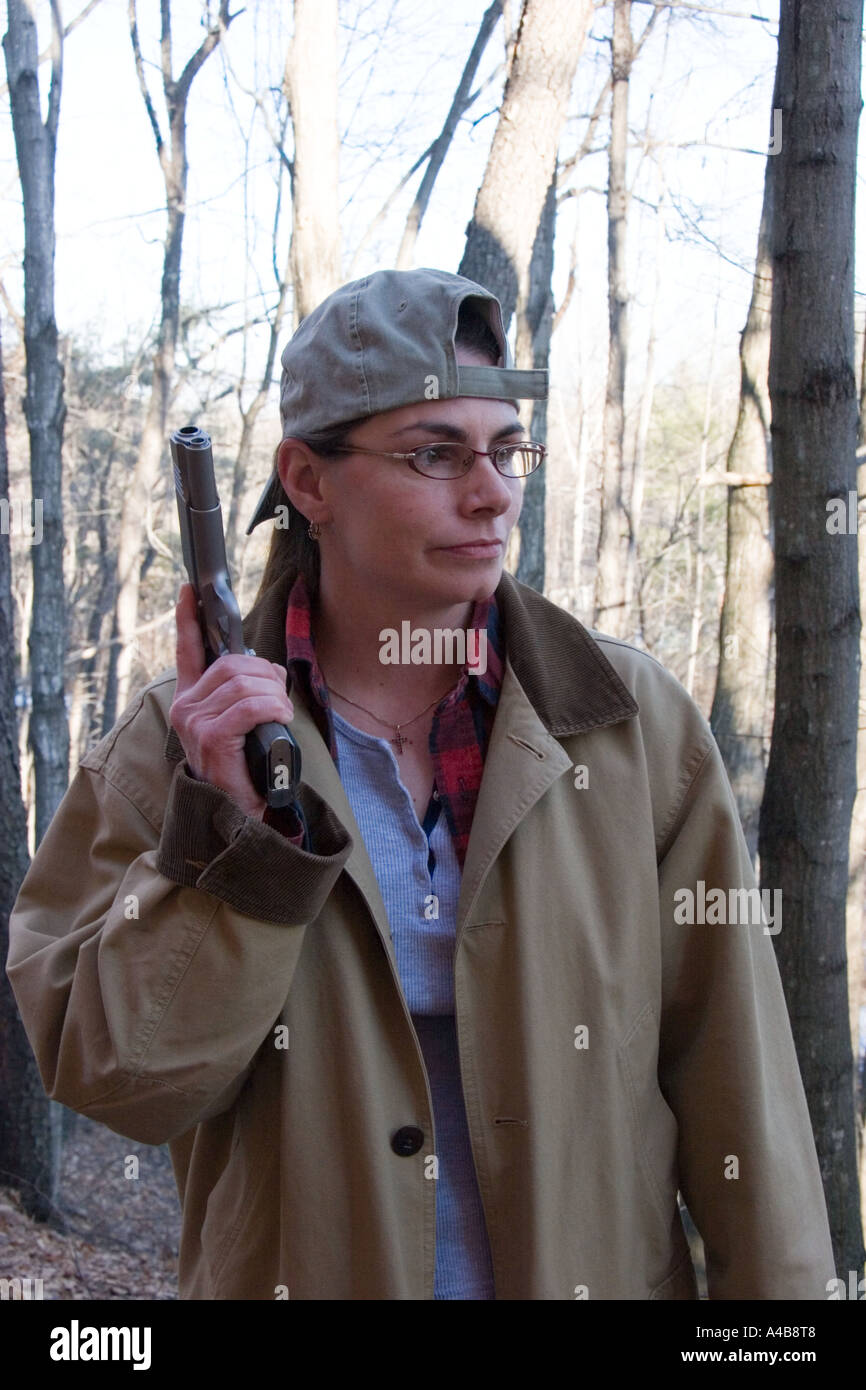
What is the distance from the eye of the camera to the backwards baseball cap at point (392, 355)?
1934 mm

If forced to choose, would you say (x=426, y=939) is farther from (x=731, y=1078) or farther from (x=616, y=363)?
(x=616, y=363)

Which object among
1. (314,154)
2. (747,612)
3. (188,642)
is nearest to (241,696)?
(188,642)

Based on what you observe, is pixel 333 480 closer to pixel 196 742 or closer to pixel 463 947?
pixel 196 742

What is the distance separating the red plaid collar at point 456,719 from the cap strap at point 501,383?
408 millimetres

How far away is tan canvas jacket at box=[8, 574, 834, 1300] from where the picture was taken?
1.73m

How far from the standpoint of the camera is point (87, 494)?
2338 cm

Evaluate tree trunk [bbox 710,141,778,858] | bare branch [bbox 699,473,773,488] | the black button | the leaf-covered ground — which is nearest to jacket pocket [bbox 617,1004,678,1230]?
the black button

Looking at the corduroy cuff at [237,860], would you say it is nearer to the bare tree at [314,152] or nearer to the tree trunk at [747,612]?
the bare tree at [314,152]

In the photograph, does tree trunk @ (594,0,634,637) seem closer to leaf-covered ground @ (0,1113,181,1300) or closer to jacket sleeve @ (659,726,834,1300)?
leaf-covered ground @ (0,1113,181,1300)

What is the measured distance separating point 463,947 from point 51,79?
12.2 meters

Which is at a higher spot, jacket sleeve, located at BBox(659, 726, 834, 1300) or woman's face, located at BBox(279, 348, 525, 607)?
woman's face, located at BBox(279, 348, 525, 607)

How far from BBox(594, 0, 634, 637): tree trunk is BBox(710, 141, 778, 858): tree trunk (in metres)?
3.33

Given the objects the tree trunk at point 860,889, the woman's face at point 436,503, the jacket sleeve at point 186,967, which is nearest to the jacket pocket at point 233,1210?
the jacket sleeve at point 186,967

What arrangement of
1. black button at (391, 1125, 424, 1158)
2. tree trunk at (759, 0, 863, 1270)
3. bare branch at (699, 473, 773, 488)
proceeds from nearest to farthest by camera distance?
1. black button at (391, 1125, 424, 1158)
2. tree trunk at (759, 0, 863, 1270)
3. bare branch at (699, 473, 773, 488)
